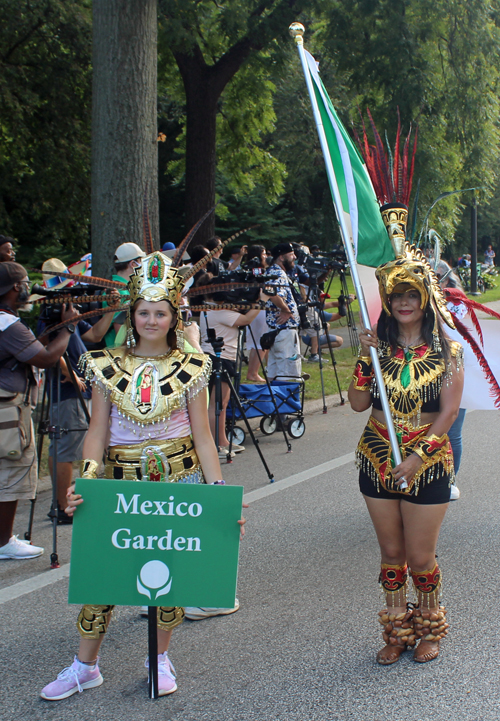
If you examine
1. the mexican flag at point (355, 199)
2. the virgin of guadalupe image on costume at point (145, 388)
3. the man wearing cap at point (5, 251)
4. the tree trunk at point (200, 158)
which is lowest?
the virgin of guadalupe image on costume at point (145, 388)

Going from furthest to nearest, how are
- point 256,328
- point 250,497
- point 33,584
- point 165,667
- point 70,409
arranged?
point 256,328, point 250,497, point 70,409, point 33,584, point 165,667

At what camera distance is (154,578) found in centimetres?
283

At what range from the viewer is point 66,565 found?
458cm

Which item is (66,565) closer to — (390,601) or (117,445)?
(117,445)

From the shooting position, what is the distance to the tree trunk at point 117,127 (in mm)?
7500

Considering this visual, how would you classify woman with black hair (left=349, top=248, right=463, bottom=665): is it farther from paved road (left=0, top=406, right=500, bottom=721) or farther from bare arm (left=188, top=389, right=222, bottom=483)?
bare arm (left=188, top=389, right=222, bottom=483)

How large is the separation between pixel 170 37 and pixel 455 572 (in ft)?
35.5

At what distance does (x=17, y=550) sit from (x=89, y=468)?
2.08m

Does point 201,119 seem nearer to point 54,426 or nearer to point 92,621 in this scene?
point 54,426

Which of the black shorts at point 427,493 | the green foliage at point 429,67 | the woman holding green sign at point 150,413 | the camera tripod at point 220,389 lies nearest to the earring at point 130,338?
the woman holding green sign at point 150,413

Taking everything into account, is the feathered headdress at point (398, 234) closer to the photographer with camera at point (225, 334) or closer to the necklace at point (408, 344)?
the necklace at point (408, 344)

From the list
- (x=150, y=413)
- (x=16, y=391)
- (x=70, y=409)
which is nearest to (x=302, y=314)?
(x=70, y=409)

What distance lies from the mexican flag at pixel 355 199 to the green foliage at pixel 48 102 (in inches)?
510

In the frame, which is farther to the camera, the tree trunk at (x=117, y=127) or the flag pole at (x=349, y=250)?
the tree trunk at (x=117, y=127)
